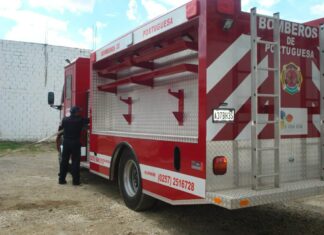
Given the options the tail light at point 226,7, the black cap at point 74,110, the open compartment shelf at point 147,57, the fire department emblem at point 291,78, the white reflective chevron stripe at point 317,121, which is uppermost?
the tail light at point 226,7

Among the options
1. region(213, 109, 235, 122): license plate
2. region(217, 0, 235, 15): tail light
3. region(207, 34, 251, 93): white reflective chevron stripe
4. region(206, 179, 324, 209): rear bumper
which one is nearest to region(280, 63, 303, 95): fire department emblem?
region(207, 34, 251, 93): white reflective chevron stripe

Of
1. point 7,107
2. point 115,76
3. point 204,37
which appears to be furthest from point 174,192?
point 7,107

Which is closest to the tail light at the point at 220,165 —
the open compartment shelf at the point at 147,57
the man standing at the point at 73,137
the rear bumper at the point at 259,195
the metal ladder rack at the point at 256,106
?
the rear bumper at the point at 259,195

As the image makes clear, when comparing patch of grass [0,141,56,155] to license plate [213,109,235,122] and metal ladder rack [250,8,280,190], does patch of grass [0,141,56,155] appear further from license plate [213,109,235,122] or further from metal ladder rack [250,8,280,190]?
metal ladder rack [250,8,280,190]

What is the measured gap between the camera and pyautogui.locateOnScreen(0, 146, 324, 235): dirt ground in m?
5.36

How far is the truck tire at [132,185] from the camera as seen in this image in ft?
19.6

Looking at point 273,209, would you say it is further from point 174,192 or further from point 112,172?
point 112,172

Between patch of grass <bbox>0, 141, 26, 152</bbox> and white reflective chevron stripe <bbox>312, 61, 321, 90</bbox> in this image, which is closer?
white reflective chevron stripe <bbox>312, 61, 321, 90</bbox>

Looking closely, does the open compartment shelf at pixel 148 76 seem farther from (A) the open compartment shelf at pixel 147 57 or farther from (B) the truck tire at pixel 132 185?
(B) the truck tire at pixel 132 185

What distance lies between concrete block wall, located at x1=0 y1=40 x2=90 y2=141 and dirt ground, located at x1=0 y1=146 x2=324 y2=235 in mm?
12131

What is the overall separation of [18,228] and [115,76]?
3058mm

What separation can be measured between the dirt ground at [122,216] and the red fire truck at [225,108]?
46cm

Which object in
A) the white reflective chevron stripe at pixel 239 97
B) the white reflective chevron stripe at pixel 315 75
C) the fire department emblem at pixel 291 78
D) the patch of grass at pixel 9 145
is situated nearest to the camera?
the white reflective chevron stripe at pixel 239 97

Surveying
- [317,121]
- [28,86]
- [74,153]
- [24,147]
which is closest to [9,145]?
[24,147]
